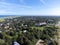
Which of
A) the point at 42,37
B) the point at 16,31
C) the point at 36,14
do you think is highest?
the point at 36,14

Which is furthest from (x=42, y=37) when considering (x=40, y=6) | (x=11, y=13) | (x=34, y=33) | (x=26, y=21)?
(x=11, y=13)

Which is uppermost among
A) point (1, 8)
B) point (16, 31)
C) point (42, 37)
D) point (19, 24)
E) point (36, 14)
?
point (1, 8)

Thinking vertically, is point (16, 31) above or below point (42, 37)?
above

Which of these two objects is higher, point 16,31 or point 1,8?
point 1,8

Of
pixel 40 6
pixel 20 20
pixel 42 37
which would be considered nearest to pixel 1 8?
pixel 20 20

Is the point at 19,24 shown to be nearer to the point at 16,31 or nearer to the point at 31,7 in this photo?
the point at 16,31

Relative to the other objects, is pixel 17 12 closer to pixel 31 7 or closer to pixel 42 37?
pixel 31 7
